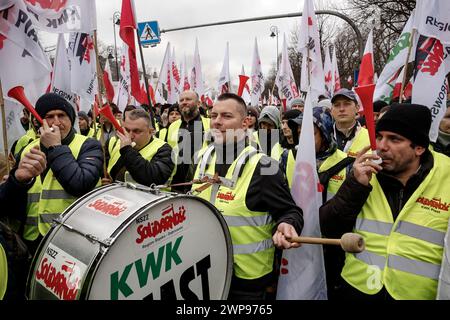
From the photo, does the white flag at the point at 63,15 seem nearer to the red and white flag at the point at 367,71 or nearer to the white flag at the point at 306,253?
the white flag at the point at 306,253

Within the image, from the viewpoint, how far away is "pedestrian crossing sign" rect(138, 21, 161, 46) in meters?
Result: 9.24

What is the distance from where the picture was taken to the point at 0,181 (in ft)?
7.59

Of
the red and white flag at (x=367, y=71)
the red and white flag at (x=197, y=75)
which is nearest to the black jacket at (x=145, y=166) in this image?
the red and white flag at (x=367, y=71)

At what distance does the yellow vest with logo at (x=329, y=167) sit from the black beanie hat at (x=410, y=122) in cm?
91

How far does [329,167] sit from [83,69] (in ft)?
9.90

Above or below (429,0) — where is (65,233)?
below

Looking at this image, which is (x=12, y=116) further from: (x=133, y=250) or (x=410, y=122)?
(x=410, y=122)

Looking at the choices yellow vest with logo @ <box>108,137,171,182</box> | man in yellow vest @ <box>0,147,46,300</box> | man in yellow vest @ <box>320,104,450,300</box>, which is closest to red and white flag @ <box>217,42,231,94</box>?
yellow vest with logo @ <box>108,137,171,182</box>

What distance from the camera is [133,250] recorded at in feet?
5.82

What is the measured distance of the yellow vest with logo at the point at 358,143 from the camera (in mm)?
3848

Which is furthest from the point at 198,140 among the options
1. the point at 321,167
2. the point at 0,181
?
the point at 0,181

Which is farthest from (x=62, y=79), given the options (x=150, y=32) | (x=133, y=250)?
(x=150, y=32)
